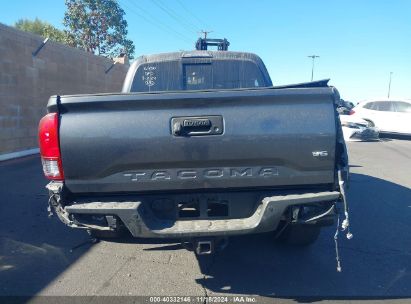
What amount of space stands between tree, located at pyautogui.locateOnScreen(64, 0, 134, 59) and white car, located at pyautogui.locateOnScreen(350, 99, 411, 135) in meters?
23.5

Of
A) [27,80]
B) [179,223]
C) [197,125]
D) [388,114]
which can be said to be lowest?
[388,114]

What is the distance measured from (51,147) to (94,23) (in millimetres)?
32545

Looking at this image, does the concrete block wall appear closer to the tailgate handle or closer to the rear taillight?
the rear taillight

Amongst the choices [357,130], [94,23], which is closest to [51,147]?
[357,130]

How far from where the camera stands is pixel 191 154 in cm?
306

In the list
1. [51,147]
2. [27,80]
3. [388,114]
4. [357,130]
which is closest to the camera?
[51,147]

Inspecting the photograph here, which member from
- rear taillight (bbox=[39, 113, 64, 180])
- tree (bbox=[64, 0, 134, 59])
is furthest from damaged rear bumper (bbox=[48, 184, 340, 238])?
tree (bbox=[64, 0, 134, 59])

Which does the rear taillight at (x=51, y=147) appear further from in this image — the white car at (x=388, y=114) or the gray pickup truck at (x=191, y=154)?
the white car at (x=388, y=114)

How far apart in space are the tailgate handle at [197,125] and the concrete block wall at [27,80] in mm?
8101

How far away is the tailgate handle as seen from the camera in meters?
3.05

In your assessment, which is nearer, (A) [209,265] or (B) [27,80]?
(A) [209,265]

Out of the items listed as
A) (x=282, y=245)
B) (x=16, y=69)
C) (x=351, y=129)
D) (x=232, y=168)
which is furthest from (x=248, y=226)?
(x=351, y=129)

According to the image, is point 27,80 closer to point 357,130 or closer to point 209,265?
point 209,265

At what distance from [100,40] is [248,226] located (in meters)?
33.2
